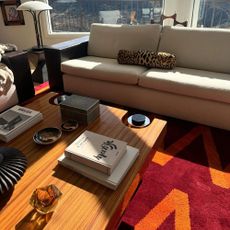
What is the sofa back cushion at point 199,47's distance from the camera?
6.33 ft

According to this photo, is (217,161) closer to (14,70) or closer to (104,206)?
(104,206)

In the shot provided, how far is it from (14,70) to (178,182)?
5.28 ft

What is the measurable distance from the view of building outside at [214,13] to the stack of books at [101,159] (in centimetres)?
260

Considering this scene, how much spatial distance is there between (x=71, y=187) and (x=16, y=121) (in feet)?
1.85

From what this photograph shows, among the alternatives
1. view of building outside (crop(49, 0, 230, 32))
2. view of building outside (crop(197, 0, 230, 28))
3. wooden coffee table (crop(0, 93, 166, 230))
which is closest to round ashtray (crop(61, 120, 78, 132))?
wooden coffee table (crop(0, 93, 166, 230))

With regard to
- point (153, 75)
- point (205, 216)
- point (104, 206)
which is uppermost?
point (153, 75)

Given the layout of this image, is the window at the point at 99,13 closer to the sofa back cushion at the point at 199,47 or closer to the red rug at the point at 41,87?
the sofa back cushion at the point at 199,47

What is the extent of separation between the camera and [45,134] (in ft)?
3.79

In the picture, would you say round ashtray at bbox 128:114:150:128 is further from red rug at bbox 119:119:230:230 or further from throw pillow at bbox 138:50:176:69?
throw pillow at bbox 138:50:176:69

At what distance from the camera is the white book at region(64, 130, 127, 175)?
35.7 inches

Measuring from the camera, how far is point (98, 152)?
96cm

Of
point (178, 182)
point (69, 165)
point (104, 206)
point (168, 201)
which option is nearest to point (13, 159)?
point (69, 165)

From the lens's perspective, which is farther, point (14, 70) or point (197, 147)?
point (14, 70)

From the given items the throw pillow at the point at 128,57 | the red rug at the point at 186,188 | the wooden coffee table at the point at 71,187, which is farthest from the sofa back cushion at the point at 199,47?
the wooden coffee table at the point at 71,187
